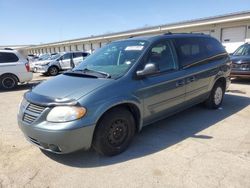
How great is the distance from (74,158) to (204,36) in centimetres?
406

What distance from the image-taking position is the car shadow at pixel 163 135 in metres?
3.82

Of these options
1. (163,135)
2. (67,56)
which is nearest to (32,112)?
(163,135)

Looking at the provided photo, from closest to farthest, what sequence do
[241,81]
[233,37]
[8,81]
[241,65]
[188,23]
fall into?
[241,65] < [241,81] < [8,81] < [233,37] < [188,23]

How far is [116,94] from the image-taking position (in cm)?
369

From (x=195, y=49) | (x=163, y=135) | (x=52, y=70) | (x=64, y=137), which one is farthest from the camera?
(x=52, y=70)

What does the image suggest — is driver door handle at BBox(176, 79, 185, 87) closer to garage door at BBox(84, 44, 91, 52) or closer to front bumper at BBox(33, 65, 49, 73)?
front bumper at BBox(33, 65, 49, 73)

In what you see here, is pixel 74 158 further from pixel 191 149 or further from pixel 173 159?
pixel 191 149

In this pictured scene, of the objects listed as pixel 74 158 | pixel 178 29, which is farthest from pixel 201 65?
pixel 178 29

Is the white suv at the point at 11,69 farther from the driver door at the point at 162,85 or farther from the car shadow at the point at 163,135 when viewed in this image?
the driver door at the point at 162,85

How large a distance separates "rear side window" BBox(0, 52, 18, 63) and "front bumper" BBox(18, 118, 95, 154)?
8.92 meters

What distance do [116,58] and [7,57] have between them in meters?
8.60

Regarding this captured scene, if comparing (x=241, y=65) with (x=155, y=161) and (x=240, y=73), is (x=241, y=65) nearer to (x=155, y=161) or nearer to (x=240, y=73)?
(x=240, y=73)

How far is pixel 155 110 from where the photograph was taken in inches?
172

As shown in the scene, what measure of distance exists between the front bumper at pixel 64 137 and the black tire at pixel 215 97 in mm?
3578
